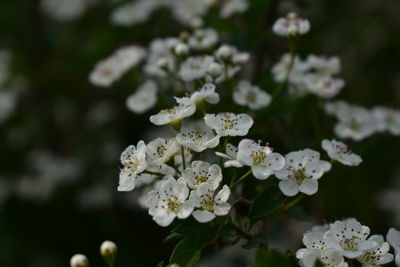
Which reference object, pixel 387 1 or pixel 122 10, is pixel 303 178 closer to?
pixel 122 10

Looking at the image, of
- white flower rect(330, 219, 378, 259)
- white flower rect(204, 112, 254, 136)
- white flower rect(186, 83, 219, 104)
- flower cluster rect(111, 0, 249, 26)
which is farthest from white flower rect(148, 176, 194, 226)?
flower cluster rect(111, 0, 249, 26)

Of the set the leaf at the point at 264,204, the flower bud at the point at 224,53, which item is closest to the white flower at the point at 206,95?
the flower bud at the point at 224,53

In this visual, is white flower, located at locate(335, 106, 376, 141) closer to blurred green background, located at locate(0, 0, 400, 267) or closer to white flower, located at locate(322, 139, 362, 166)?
white flower, located at locate(322, 139, 362, 166)

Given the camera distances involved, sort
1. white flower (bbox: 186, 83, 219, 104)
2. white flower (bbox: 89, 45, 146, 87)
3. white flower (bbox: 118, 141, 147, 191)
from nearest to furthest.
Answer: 1. white flower (bbox: 118, 141, 147, 191)
2. white flower (bbox: 186, 83, 219, 104)
3. white flower (bbox: 89, 45, 146, 87)

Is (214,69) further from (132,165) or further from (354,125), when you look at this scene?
(354,125)

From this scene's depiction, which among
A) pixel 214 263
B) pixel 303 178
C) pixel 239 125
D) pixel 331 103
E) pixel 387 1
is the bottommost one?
pixel 214 263

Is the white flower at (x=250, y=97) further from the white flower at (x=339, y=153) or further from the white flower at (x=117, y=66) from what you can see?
the white flower at (x=117, y=66)

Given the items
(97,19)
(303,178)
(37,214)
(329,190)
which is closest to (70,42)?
(97,19)
